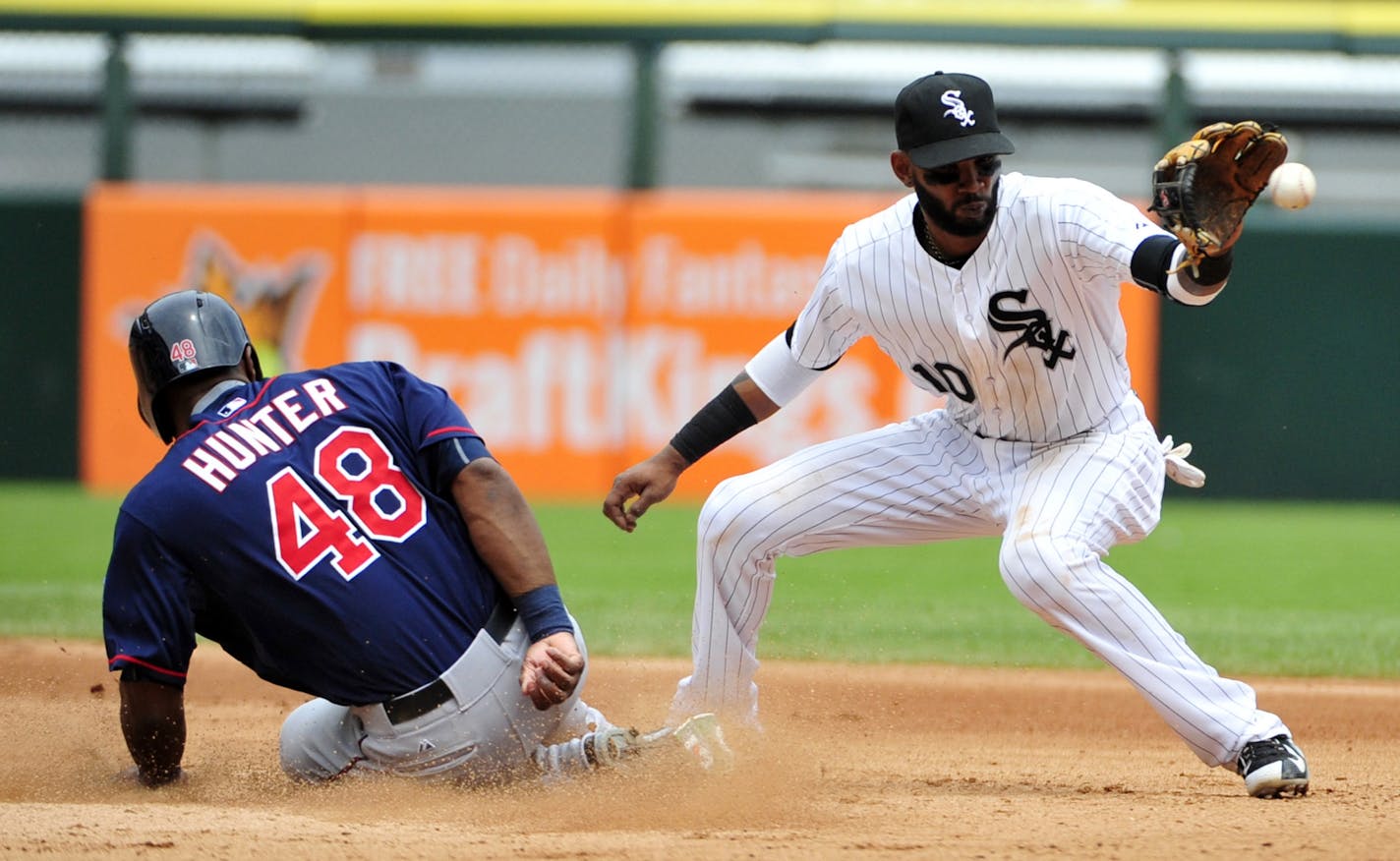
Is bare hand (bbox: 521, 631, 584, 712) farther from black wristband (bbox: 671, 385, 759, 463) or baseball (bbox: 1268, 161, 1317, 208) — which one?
baseball (bbox: 1268, 161, 1317, 208)

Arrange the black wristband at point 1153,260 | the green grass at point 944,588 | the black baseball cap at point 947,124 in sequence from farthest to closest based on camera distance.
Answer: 1. the green grass at point 944,588
2. the black baseball cap at point 947,124
3. the black wristband at point 1153,260

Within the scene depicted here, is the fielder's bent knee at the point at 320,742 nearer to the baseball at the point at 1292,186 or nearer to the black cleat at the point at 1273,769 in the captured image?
the black cleat at the point at 1273,769

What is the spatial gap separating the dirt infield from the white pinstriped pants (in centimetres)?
24

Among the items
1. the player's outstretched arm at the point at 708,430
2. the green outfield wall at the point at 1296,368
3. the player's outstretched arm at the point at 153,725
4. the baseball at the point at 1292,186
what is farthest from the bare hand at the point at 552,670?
the green outfield wall at the point at 1296,368

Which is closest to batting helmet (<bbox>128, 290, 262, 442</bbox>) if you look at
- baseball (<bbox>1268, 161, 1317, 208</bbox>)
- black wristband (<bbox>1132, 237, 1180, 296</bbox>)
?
black wristband (<bbox>1132, 237, 1180, 296</bbox>)

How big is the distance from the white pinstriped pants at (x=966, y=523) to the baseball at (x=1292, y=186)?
630 millimetres

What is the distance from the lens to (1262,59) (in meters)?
11.1

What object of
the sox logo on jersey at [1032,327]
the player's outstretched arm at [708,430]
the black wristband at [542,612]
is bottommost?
the black wristband at [542,612]

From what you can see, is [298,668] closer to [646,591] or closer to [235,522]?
[235,522]

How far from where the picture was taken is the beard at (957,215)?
379 centimetres

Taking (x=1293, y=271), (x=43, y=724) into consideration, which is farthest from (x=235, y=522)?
(x=1293, y=271)

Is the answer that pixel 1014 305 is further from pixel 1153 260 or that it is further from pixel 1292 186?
pixel 1292 186

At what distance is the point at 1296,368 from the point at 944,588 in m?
3.80

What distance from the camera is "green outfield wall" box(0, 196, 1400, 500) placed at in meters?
10.3
